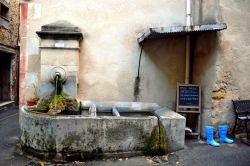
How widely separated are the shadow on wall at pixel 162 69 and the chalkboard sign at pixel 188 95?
659mm

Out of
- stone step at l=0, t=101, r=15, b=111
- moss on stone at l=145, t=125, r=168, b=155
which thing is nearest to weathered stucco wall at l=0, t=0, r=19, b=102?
stone step at l=0, t=101, r=15, b=111

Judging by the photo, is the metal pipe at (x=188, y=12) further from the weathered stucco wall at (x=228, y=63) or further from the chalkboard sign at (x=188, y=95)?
the chalkboard sign at (x=188, y=95)

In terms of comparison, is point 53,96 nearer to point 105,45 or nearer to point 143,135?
point 105,45

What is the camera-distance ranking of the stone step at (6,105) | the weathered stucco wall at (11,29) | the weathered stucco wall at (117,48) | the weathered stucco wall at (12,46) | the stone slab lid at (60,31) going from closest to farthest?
the stone slab lid at (60,31)
the weathered stucco wall at (117,48)
the stone step at (6,105)
the weathered stucco wall at (11,29)
the weathered stucco wall at (12,46)

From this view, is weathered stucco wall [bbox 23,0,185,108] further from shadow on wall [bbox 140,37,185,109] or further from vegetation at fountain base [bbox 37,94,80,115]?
vegetation at fountain base [bbox 37,94,80,115]

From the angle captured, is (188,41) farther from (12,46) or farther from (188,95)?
(12,46)

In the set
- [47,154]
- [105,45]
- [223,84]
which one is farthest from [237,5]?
[47,154]

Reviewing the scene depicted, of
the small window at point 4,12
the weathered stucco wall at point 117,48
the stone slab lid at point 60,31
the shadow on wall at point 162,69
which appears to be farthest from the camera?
the small window at point 4,12

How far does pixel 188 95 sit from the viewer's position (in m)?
5.86

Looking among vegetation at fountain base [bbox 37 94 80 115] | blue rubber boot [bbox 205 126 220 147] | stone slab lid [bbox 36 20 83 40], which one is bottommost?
blue rubber boot [bbox 205 126 220 147]

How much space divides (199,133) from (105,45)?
3182 millimetres

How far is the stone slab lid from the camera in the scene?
18.9ft

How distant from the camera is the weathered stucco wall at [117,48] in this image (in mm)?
6254

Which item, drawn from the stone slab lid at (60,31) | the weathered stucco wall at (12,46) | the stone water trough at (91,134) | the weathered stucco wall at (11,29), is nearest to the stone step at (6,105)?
the weathered stucco wall at (12,46)
